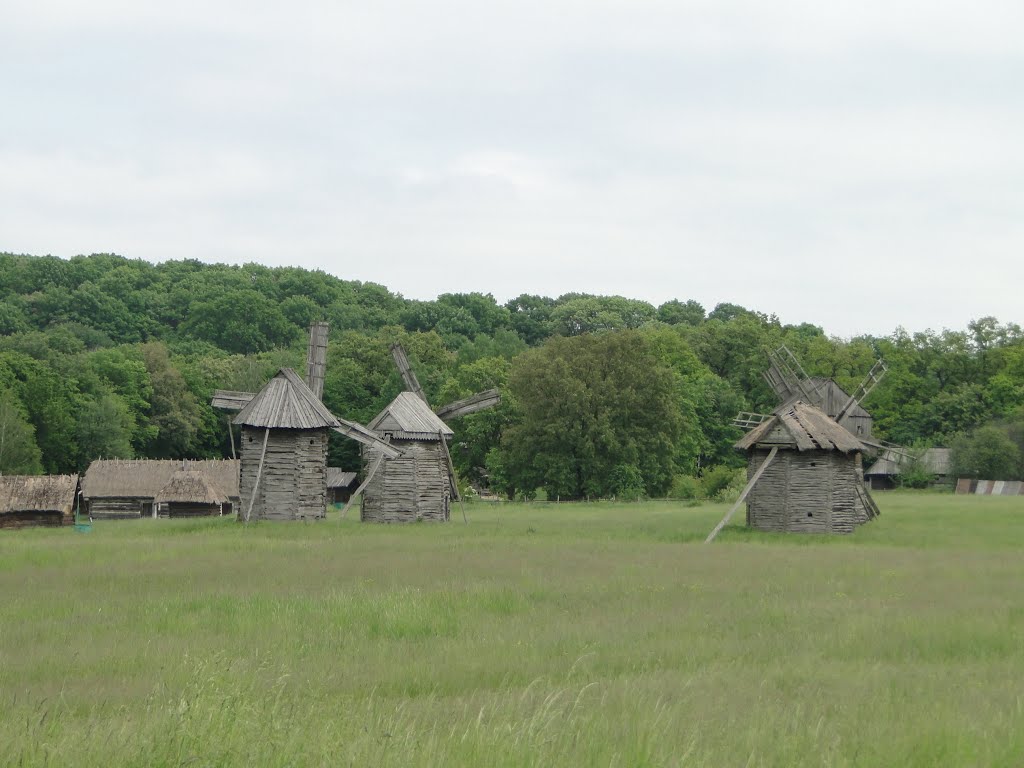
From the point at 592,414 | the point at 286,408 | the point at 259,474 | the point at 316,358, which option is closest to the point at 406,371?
the point at 316,358

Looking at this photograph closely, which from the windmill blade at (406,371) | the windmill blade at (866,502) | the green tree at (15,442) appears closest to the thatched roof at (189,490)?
the green tree at (15,442)

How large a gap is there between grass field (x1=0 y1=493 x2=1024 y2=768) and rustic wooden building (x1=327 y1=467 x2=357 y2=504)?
166 ft

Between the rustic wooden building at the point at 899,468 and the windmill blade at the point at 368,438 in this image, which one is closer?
the windmill blade at the point at 368,438

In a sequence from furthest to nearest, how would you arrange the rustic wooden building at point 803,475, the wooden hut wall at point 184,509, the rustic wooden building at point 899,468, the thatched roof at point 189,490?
the rustic wooden building at point 899,468 < the wooden hut wall at point 184,509 < the thatched roof at point 189,490 < the rustic wooden building at point 803,475

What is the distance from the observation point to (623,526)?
4528 cm

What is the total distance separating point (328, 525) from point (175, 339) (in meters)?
84.9

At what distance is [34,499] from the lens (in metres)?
62.2

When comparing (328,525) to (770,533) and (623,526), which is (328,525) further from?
(770,533)

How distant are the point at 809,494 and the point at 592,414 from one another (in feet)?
84.3

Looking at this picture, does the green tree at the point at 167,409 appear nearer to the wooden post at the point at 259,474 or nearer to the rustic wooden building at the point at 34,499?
the rustic wooden building at the point at 34,499

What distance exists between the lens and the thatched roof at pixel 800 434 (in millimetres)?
43469

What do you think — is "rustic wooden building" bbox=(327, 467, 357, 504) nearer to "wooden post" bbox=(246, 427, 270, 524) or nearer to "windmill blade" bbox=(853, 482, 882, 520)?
"wooden post" bbox=(246, 427, 270, 524)

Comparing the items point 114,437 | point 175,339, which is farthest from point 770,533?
point 175,339

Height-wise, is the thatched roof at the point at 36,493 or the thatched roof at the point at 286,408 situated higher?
the thatched roof at the point at 286,408
